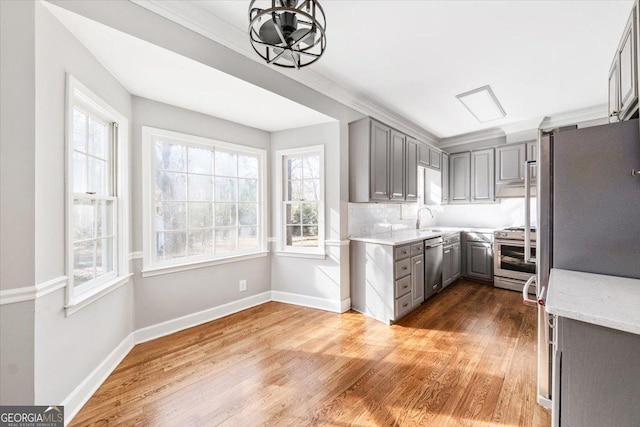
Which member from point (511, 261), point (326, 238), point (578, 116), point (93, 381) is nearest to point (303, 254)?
point (326, 238)

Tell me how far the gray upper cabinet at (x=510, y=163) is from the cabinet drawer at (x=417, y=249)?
2411mm

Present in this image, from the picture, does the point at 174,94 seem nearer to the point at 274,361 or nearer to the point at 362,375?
the point at 274,361

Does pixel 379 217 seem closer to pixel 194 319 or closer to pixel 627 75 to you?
pixel 194 319

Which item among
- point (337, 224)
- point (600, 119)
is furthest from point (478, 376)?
point (600, 119)

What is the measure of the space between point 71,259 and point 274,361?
1628 mm

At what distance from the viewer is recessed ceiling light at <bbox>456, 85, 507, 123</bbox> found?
134 inches

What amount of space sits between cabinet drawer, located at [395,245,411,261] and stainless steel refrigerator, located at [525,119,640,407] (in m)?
1.50

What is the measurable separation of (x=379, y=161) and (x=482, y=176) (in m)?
2.63

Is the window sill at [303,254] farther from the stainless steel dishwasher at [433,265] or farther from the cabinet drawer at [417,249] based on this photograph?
the stainless steel dishwasher at [433,265]

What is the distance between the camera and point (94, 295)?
197 centimetres

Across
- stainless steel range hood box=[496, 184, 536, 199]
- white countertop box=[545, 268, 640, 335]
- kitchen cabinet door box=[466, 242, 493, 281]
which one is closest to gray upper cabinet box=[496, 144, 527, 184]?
stainless steel range hood box=[496, 184, 536, 199]

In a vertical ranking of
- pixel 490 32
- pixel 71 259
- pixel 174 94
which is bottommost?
pixel 71 259

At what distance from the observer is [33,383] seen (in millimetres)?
1470

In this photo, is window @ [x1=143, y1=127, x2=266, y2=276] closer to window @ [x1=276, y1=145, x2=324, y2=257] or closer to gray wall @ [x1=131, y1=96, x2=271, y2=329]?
gray wall @ [x1=131, y1=96, x2=271, y2=329]
